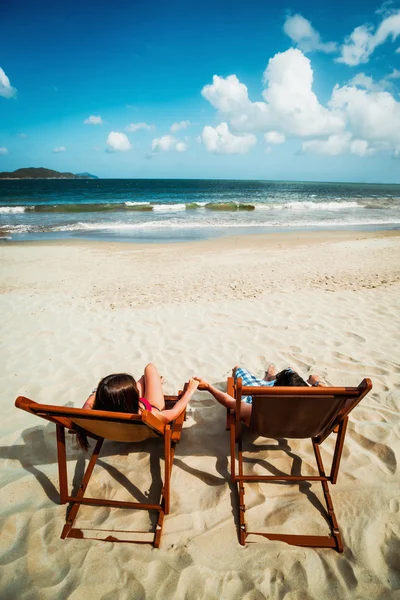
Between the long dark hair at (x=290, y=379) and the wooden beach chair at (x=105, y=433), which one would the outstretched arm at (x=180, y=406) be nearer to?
the wooden beach chair at (x=105, y=433)

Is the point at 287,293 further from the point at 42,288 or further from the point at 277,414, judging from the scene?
the point at 42,288

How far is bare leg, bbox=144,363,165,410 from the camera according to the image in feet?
9.10

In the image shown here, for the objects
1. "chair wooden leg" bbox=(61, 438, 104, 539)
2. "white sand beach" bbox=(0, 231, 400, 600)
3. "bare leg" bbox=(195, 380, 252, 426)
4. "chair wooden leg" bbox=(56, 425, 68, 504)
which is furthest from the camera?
"bare leg" bbox=(195, 380, 252, 426)

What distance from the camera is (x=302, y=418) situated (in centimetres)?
224

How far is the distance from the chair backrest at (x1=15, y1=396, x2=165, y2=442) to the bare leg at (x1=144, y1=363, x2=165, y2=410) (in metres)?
0.51

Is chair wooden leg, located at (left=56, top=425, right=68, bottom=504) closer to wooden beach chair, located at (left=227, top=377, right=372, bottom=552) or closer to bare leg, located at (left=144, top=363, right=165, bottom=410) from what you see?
bare leg, located at (left=144, top=363, right=165, bottom=410)

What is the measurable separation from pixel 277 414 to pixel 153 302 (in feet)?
15.3

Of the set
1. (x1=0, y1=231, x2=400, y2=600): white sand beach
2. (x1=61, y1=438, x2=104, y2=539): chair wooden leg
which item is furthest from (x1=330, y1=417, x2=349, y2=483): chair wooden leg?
(x1=61, y1=438, x2=104, y2=539): chair wooden leg

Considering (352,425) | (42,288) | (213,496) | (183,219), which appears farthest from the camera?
(183,219)

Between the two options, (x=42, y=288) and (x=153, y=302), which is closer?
(x=153, y=302)

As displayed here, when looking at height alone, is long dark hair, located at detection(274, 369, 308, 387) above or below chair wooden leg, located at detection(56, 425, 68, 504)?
above

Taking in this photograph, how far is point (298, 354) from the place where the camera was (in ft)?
14.5

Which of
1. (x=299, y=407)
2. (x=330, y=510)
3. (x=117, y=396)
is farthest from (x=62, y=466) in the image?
(x=330, y=510)

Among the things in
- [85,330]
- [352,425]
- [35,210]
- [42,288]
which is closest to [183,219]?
[35,210]
